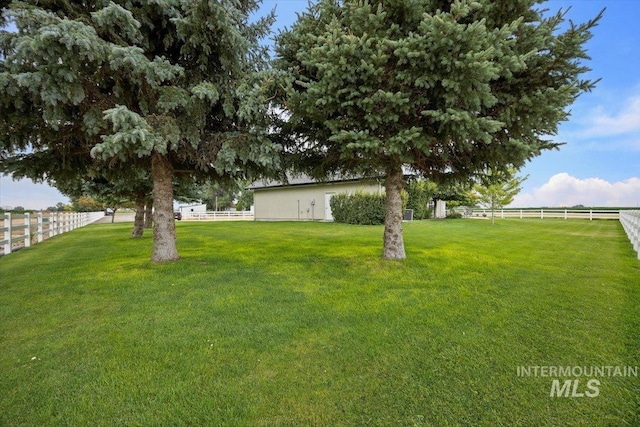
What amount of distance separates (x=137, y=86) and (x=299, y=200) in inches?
715

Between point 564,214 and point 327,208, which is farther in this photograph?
point 564,214

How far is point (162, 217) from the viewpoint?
6965 mm

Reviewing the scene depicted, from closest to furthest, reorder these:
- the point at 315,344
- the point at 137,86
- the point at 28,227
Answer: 1. the point at 315,344
2. the point at 137,86
3. the point at 28,227

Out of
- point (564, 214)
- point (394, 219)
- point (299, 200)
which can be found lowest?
point (394, 219)

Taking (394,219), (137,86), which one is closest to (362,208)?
(394,219)

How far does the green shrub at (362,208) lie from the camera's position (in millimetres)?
17953

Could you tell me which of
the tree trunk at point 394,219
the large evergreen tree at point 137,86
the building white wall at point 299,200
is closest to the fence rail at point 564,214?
the building white wall at point 299,200

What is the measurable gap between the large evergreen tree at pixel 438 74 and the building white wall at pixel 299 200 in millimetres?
13050

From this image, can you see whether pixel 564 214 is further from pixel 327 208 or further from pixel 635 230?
pixel 635 230

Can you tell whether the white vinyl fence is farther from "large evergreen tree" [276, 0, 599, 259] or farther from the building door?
the building door

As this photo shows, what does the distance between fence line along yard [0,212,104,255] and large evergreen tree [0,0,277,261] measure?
4.19 m

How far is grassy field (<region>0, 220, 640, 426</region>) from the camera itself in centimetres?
220

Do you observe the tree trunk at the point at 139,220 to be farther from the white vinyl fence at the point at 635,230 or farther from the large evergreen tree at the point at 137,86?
the white vinyl fence at the point at 635,230

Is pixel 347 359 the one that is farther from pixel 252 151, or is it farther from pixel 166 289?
pixel 252 151
